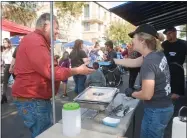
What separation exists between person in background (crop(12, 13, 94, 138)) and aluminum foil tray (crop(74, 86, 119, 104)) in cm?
27

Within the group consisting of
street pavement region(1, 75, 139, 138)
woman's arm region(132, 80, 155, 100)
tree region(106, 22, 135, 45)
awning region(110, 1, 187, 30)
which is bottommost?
street pavement region(1, 75, 139, 138)

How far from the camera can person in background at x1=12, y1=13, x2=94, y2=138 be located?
2051 mm

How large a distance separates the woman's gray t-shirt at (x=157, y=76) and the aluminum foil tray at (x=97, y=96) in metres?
0.38

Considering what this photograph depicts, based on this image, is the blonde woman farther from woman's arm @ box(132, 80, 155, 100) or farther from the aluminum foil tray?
the aluminum foil tray

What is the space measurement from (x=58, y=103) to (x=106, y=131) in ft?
14.0

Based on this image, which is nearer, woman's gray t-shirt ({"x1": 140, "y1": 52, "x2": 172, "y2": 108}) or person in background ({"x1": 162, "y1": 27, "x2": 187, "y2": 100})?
woman's gray t-shirt ({"x1": 140, "y1": 52, "x2": 172, "y2": 108})

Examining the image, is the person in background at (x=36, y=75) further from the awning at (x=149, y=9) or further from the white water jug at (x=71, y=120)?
the awning at (x=149, y=9)

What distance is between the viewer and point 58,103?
19.8 ft

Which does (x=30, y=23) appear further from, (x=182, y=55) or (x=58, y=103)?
(x=182, y=55)

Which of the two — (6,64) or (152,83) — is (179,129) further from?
(6,64)

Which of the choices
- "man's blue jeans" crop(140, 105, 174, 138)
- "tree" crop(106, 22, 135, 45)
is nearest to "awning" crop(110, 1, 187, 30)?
"man's blue jeans" crop(140, 105, 174, 138)

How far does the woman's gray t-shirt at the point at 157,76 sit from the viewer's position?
1.98 metres

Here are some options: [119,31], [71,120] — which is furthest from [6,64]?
[119,31]

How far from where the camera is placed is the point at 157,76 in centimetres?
203
